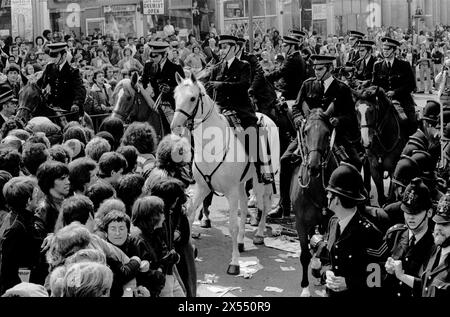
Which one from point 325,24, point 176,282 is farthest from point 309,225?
point 325,24

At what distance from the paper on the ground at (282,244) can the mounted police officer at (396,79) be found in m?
3.71

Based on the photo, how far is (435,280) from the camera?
4.60 metres

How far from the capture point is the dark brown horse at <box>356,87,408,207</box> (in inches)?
447

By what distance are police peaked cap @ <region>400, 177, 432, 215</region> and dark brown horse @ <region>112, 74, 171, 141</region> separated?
6.59 m

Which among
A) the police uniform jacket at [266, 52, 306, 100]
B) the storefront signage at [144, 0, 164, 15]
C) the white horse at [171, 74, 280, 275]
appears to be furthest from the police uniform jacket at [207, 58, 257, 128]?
the storefront signage at [144, 0, 164, 15]

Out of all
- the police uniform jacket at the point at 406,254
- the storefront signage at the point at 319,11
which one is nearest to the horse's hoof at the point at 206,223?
the police uniform jacket at the point at 406,254

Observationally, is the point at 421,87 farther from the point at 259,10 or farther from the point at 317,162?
the point at 317,162

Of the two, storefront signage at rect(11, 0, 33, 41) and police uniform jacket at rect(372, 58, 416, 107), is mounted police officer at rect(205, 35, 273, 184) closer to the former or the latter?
police uniform jacket at rect(372, 58, 416, 107)

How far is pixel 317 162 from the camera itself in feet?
25.1

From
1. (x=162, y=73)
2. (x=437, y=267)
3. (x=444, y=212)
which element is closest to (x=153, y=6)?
(x=162, y=73)

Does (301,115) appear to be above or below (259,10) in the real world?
below

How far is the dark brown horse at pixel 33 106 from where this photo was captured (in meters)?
10.9
